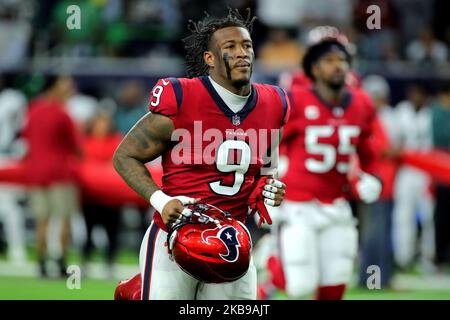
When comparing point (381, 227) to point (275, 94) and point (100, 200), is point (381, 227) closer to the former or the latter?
point (100, 200)

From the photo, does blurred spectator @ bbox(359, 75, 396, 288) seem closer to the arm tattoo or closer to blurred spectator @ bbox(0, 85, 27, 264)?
blurred spectator @ bbox(0, 85, 27, 264)

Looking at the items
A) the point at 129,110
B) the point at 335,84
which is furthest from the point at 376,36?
the point at 335,84

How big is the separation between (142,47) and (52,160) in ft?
13.5

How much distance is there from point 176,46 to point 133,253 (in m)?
2.88

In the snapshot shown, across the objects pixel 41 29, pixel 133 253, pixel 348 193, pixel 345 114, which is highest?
pixel 41 29

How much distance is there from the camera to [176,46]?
1508cm

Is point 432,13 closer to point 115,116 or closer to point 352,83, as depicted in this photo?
point 115,116

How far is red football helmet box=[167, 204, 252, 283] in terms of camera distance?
205 inches

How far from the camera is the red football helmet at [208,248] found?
520 cm

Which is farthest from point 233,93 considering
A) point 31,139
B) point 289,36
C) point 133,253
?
point 289,36

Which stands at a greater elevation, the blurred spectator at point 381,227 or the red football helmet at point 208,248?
the red football helmet at point 208,248

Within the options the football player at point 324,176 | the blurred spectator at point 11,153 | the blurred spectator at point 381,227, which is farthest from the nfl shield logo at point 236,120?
the blurred spectator at point 11,153

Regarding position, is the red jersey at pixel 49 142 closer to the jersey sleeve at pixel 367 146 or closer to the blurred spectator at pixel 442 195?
the blurred spectator at pixel 442 195

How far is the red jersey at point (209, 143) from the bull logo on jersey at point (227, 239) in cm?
29
